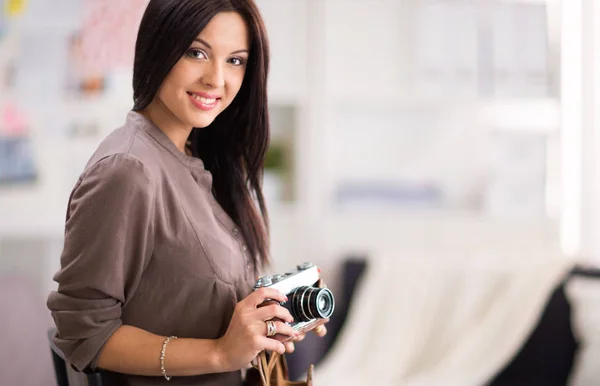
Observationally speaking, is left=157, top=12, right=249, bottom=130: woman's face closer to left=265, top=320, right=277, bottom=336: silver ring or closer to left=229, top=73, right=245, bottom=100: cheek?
left=229, top=73, right=245, bottom=100: cheek

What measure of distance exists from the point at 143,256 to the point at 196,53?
0.92ft

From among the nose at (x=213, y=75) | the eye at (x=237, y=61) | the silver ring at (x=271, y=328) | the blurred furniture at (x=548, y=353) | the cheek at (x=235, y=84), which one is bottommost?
the blurred furniture at (x=548, y=353)

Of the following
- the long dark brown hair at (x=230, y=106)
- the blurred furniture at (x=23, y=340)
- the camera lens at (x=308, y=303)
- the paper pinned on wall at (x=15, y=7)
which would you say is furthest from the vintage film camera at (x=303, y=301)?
the paper pinned on wall at (x=15, y=7)

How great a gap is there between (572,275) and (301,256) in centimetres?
101

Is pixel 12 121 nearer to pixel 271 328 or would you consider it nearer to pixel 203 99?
pixel 203 99

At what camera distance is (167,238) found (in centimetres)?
98

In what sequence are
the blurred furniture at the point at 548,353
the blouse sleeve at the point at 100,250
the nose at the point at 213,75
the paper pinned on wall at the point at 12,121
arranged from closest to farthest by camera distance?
the blouse sleeve at the point at 100,250, the nose at the point at 213,75, the blurred furniture at the point at 548,353, the paper pinned on wall at the point at 12,121

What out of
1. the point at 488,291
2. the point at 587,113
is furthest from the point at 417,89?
the point at 488,291

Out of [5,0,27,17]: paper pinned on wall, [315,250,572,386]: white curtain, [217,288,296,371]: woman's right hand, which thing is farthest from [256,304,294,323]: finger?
[5,0,27,17]: paper pinned on wall

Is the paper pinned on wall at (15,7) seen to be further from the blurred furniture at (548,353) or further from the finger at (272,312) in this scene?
the finger at (272,312)

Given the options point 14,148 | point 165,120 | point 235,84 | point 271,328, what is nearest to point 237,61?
point 235,84

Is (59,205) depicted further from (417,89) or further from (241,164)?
(241,164)

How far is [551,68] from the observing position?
120 inches

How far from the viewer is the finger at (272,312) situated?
0.96 metres
